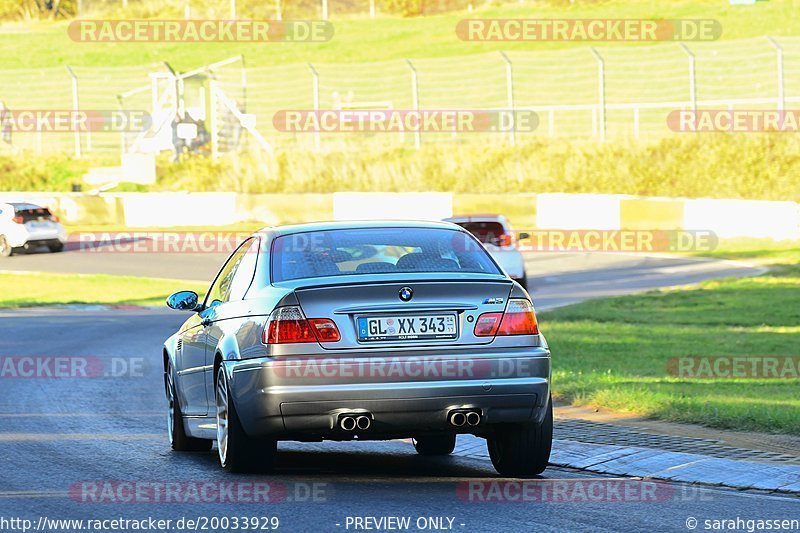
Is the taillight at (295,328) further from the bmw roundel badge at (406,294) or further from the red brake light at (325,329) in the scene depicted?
the bmw roundel badge at (406,294)

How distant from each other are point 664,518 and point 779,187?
97.2 feet

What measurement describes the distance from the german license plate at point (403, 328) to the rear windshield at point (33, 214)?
2866cm

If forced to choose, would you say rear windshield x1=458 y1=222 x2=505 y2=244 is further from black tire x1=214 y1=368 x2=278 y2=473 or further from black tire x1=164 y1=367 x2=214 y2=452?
black tire x1=214 y1=368 x2=278 y2=473

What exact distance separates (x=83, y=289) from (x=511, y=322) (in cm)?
2120

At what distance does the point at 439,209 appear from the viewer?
3609cm

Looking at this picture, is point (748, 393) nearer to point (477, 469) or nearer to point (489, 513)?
point (477, 469)

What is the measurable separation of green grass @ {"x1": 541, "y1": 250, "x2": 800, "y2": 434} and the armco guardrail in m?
5.53

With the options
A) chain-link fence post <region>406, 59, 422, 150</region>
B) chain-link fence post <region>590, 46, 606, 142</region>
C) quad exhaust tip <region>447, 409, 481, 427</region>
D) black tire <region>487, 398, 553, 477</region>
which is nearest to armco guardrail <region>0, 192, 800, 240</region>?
chain-link fence post <region>590, 46, 606, 142</region>

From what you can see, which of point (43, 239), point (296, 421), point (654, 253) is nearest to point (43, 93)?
point (43, 239)

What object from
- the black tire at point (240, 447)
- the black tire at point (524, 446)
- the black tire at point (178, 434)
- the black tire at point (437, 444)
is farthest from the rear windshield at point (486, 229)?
the black tire at point (240, 447)

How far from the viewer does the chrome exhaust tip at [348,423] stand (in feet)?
25.8

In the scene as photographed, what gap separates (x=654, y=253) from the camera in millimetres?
32031

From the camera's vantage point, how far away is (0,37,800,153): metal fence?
4250 cm

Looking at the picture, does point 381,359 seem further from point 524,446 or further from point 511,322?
point 524,446
